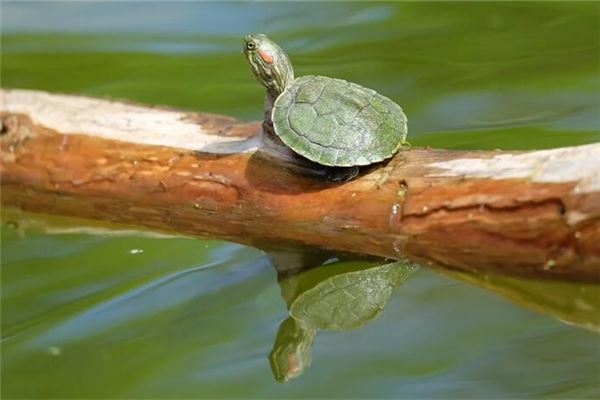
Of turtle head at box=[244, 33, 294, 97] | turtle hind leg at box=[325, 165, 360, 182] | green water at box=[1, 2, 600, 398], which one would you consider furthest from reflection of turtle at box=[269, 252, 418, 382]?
turtle head at box=[244, 33, 294, 97]

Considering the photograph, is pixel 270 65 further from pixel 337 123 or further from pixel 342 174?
pixel 342 174

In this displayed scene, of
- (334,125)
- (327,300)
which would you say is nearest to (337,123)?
(334,125)

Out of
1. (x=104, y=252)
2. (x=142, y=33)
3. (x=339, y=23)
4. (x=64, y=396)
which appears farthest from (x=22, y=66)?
(x=64, y=396)

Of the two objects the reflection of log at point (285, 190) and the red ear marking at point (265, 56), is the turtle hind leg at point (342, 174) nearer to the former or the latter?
the reflection of log at point (285, 190)

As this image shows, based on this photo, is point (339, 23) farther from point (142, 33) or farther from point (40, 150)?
point (40, 150)

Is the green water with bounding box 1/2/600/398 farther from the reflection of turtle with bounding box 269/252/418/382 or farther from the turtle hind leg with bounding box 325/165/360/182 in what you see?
the turtle hind leg with bounding box 325/165/360/182

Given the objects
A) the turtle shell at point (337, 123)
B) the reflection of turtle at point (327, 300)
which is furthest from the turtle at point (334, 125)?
the reflection of turtle at point (327, 300)
